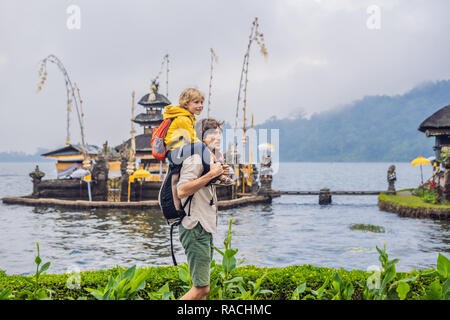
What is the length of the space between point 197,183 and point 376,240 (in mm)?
16050

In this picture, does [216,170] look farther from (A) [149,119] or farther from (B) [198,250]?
(A) [149,119]

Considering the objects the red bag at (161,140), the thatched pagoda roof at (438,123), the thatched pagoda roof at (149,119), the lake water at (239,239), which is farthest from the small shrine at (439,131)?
the red bag at (161,140)

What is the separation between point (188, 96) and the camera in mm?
3840

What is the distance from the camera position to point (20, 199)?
32.8 metres

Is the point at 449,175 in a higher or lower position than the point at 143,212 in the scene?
Result: higher

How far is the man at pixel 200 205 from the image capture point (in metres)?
3.76

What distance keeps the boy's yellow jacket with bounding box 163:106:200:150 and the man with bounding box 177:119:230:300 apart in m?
0.11

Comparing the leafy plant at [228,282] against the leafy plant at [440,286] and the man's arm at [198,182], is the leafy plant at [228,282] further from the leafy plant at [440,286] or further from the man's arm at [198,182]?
the leafy plant at [440,286]

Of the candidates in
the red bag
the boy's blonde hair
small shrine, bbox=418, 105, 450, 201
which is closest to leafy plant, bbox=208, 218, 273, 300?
the red bag

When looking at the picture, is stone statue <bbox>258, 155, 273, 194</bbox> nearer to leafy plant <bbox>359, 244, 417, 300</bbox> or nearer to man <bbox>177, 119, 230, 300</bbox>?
leafy plant <bbox>359, 244, 417, 300</bbox>

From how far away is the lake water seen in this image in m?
13.8
